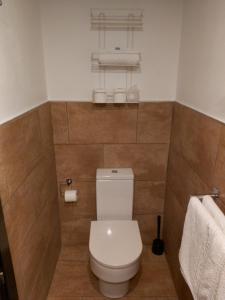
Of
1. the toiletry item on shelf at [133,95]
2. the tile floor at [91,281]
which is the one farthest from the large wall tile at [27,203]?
the toiletry item on shelf at [133,95]

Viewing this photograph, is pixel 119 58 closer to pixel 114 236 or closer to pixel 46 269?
pixel 114 236

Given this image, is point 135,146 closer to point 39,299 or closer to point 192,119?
point 192,119

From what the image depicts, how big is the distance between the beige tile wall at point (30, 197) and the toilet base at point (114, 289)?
47 cm

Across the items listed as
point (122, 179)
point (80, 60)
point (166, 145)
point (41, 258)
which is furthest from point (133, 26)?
point (41, 258)

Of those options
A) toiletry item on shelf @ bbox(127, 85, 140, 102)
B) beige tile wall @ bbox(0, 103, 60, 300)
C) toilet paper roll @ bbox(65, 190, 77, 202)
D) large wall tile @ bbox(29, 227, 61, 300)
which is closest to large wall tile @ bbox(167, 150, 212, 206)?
toiletry item on shelf @ bbox(127, 85, 140, 102)

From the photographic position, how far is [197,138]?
4.76ft

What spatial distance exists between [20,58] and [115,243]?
1435 mm

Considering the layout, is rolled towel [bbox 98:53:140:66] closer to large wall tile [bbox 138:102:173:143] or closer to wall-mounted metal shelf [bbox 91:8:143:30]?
wall-mounted metal shelf [bbox 91:8:143:30]

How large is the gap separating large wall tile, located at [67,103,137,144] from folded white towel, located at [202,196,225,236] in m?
0.98

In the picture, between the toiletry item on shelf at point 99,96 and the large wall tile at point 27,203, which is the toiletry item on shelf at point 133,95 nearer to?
the toiletry item on shelf at point 99,96

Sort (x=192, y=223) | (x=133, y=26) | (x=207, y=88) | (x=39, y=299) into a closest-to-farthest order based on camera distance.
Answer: (x=192, y=223), (x=207, y=88), (x=39, y=299), (x=133, y=26)

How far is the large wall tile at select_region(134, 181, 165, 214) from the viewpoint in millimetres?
2146

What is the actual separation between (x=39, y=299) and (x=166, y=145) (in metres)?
1.56

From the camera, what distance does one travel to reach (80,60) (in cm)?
180
